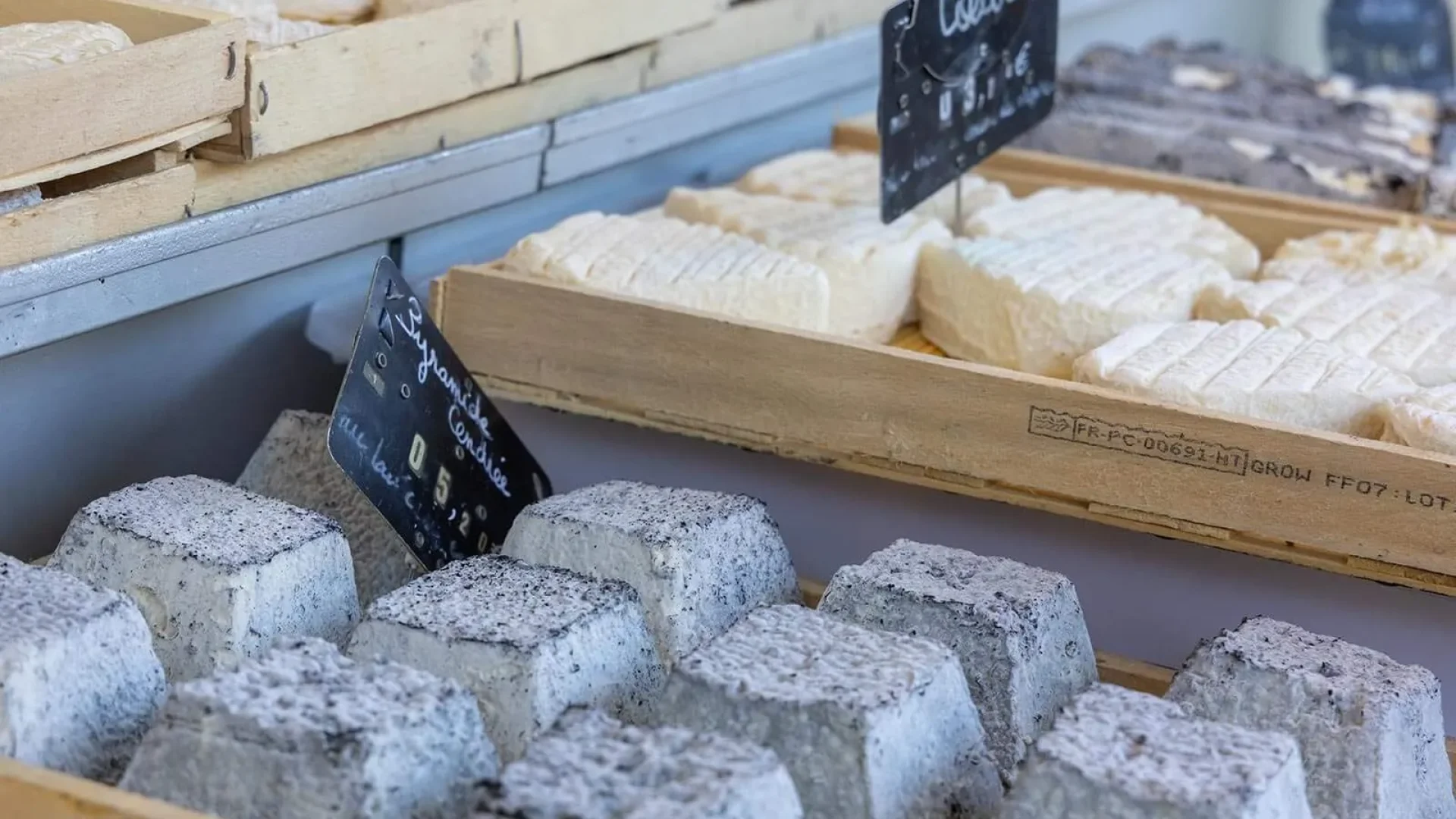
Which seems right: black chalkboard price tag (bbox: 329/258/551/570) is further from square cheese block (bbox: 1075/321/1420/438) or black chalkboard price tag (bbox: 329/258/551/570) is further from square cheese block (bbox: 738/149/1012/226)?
square cheese block (bbox: 738/149/1012/226)

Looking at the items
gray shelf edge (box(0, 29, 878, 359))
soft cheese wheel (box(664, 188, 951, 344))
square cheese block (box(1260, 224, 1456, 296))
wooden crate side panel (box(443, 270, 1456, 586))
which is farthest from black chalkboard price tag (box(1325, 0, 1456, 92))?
wooden crate side panel (box(443, 270, 1456, 586))

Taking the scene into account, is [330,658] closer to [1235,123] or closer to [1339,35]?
[1235,123]

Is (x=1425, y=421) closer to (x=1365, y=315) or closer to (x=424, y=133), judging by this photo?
(x=1365, y=315)

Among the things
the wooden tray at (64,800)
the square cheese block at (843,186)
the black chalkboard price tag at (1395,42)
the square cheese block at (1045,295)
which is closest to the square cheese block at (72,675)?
the wooden tray at (64,800)

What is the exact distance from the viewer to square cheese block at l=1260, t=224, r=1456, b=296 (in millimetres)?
2381

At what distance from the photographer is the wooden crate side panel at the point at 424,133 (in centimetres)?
195

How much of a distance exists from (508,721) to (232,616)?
28cm

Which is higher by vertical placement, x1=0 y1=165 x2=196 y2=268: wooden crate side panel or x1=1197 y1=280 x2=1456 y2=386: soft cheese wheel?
x1=0 y1=165 x2=196 y2=268: wooden crate side panel

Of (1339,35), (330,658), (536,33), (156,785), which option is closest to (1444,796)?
(330,658)

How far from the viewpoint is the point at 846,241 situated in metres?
2.31

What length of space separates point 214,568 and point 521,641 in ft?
0.98

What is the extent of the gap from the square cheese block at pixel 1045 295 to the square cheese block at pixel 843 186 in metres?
0.19

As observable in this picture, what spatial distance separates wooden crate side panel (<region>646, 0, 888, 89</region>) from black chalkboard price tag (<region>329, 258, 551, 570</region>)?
852 mm

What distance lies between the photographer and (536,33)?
2.32 metres
